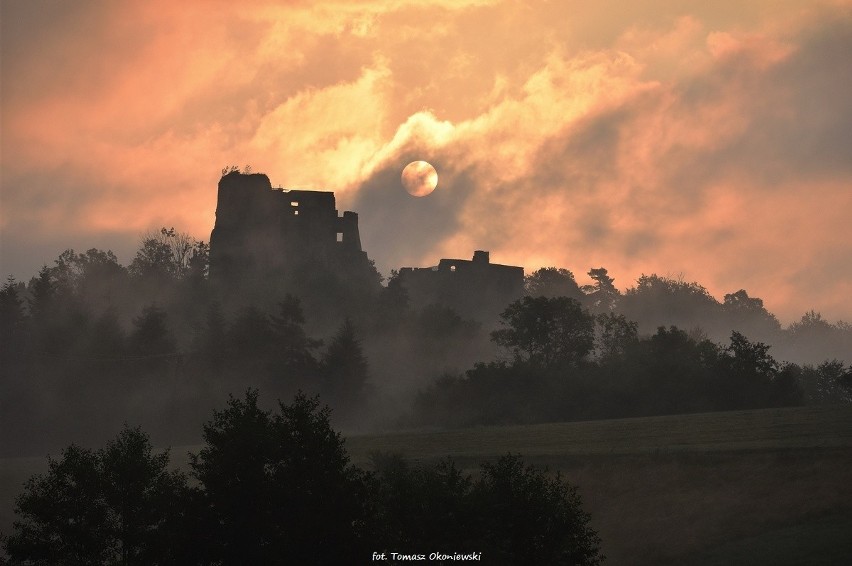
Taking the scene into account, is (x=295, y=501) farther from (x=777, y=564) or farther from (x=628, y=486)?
(x=628, y=486)

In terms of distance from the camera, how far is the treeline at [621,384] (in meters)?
71.9

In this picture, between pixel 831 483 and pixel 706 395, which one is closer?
pixel 831 483

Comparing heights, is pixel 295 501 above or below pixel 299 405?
below

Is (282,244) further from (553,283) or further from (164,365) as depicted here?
(553,283)

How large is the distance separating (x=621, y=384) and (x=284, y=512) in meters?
43.2

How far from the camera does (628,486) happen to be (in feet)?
158

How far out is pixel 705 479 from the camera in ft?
151

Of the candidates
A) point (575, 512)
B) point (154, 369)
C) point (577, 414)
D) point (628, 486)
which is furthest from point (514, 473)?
point (154, 369)

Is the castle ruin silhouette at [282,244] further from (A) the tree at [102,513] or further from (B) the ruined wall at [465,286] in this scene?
(A) the tree at [102,513]

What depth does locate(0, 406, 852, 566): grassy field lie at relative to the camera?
39188 millimetres

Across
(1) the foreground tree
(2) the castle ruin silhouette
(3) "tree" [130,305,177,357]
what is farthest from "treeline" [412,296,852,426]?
(1) the foreground tree

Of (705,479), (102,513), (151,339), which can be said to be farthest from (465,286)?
(102,513)

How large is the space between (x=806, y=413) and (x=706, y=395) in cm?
1464

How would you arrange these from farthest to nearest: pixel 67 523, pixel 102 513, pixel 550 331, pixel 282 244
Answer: pixel 282 244
pixel 550 331
pixel 102 513
pixel 67 523
